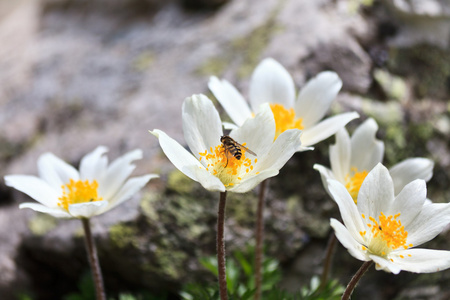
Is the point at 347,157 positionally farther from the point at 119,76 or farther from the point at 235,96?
the point at 119,76

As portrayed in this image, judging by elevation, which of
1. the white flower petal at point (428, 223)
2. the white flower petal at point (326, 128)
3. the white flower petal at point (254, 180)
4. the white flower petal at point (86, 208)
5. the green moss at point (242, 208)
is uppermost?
the white flower petal at point (86, 208)

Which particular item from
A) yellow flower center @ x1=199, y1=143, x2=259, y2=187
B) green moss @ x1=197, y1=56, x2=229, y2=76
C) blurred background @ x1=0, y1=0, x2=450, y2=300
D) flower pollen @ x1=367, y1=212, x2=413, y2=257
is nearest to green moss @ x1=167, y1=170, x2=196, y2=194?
blurred background @ x1=0, y1=0, x2=450, y2=300

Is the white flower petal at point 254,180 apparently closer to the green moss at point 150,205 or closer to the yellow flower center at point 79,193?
the yellow flower center at point 79,193

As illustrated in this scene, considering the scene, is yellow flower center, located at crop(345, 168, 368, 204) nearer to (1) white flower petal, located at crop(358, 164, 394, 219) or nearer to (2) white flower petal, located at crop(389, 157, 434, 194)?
(2) white flower petal, located at crop(389, 157, 434, 194)

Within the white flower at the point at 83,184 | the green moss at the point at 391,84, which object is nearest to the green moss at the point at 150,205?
the white flower at the point at 83,184

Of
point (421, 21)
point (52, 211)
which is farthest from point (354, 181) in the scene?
point (421, 21)

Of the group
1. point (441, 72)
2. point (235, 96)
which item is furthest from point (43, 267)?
point (441, 72)

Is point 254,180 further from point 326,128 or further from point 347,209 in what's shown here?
point 326,128
